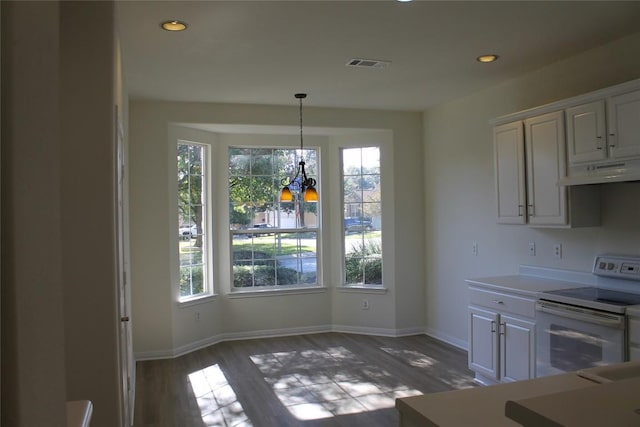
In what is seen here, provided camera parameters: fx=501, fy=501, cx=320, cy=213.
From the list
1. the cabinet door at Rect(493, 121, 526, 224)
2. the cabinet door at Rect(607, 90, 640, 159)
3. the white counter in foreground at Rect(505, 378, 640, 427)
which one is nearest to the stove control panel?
the cabinet door at Rect(493, 121, 526, 224)

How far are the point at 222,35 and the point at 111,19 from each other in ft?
3.60

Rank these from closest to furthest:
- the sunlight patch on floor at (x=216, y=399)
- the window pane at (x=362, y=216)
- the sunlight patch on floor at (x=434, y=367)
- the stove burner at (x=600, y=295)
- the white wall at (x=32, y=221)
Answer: the white wall at (x=32, y=221), the stove burner at (x=600, y=295), the sunlight patch on floor at (x=216, y=399), the sunlight patch on floor at (x=434, y=367), the window pane at (x=362, y=216)

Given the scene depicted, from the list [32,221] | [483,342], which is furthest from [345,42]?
[32,221]

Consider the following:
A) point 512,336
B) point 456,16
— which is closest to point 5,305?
point 456,16

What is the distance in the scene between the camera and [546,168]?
156 inches

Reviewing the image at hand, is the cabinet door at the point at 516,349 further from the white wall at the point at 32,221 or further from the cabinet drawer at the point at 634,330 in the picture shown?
the white wall at the point at 32,221

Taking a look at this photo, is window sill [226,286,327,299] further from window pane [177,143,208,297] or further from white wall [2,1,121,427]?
white wall [2,1,121,427]

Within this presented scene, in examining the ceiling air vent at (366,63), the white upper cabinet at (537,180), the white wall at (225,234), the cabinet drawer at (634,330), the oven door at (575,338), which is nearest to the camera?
the cabinet drawer at (634,330)

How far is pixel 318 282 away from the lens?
6527 mm

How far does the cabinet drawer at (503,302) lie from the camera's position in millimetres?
3764

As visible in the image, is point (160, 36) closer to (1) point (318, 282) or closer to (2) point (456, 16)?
(2) point (456, 16)

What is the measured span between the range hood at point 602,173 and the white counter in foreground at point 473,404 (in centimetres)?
203

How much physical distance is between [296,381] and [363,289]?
2009 millimetres

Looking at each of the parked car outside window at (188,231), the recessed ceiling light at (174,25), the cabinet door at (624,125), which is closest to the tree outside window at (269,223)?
the parked car outside window at (188,231)
